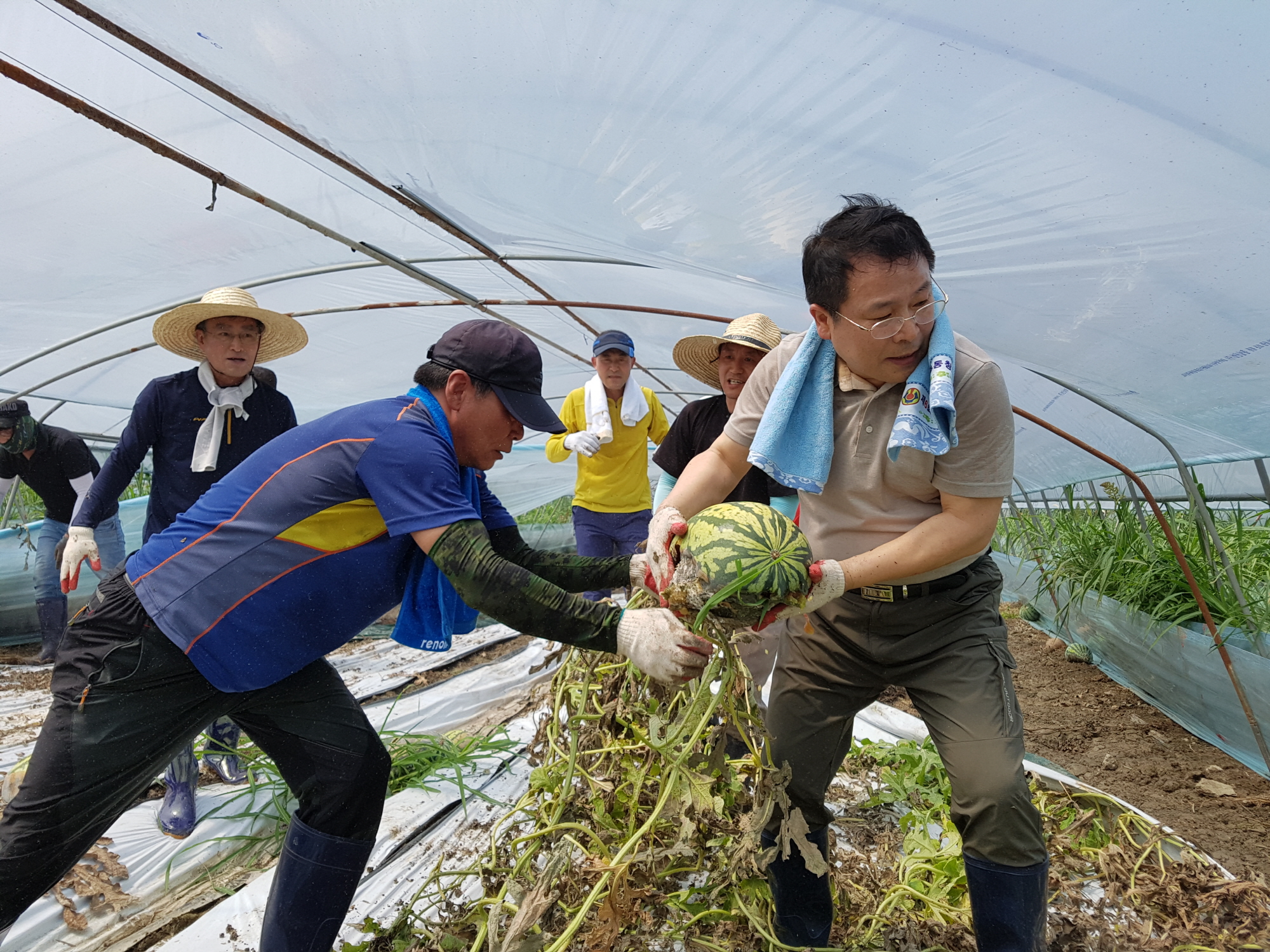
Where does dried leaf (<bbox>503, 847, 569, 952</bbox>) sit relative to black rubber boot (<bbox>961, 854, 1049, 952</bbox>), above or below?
above

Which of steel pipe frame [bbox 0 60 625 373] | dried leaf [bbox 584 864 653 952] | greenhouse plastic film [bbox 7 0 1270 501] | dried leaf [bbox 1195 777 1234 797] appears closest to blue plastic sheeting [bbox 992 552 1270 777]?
dried leaf [bbox 1195 777 1234 797]

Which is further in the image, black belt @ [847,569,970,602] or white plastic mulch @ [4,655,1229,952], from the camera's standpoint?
white plastic mulch @ [4,655,1229,952]

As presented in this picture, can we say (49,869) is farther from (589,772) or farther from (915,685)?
(915,685)

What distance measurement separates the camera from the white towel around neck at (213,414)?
11.4 feet

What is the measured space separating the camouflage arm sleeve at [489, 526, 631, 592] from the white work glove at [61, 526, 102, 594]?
6.20ft

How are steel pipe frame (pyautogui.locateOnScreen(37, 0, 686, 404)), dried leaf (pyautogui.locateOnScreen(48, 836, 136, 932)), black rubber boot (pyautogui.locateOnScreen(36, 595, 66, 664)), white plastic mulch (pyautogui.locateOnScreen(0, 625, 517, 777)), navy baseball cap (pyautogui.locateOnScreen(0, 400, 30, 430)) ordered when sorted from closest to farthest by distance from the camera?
dried leaf (pyautogui.locateOnScreen(48, 836, 136, 932)), steel pipe frame (pyautogui.locateOnScreen(37, 0, 686, 404)), white plastic mulch (pyautogui.locateOnScreen(0, 625, 517, 777)), navy baseball cap (pyautogui.locateOnScreen(0, 400, 30, 430)), black rubber boot (pyautogui.locateOnScreen(36, 595, 66, 664))

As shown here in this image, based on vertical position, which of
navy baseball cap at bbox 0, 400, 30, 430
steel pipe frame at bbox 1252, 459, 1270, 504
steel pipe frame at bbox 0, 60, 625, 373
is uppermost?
steel pipe frame at bbox 0, 60, 625, 373

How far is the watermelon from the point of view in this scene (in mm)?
1881

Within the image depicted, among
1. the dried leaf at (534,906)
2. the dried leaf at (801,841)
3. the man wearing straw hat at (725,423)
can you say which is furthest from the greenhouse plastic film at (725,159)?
the dried leaf at (534,906)

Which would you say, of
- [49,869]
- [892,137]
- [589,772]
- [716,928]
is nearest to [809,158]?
[892,137]

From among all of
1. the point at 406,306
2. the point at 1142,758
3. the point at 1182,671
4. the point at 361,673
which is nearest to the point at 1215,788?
the point at 1142,758

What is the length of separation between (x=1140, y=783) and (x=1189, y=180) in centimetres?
300

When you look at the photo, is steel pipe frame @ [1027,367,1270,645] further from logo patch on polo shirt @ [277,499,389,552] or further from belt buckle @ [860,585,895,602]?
logo patch on polo shirt @ [277,499,389,552]

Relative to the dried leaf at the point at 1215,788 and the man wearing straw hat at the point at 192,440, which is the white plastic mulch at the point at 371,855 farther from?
the dried leaf at the point at 1215,788
